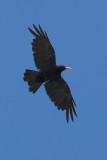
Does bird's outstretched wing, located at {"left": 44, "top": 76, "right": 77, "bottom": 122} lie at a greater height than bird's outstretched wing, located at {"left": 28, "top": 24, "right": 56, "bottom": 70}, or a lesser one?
lesser

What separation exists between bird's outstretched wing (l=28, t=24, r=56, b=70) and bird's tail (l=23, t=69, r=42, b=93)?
1.03 ft

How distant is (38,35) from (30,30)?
0.96ft

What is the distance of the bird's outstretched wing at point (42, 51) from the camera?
1386cm

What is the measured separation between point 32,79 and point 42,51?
93 cm

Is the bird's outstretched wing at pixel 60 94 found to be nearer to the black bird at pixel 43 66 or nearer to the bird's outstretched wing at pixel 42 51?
the black bird at pixel 43 66

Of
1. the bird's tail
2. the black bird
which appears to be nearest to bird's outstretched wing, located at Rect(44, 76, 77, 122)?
the black bird

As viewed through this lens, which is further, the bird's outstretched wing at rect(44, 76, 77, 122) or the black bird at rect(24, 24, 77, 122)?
the bird's outstretched wing at rect(44, 76, 77, 122)

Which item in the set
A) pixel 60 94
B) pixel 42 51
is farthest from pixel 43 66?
pixel 60 94

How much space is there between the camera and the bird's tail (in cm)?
1380

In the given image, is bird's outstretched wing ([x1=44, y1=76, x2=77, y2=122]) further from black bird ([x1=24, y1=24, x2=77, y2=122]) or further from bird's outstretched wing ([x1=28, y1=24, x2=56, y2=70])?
bird's outstretched wing ([x1=28, y1=24, x2=56, y2=70])

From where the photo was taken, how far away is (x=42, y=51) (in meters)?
13.9

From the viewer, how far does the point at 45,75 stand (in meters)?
14.0

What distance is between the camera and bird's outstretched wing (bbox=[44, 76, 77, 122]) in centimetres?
1441

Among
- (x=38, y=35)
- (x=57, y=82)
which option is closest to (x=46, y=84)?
(x=57, y=82)
